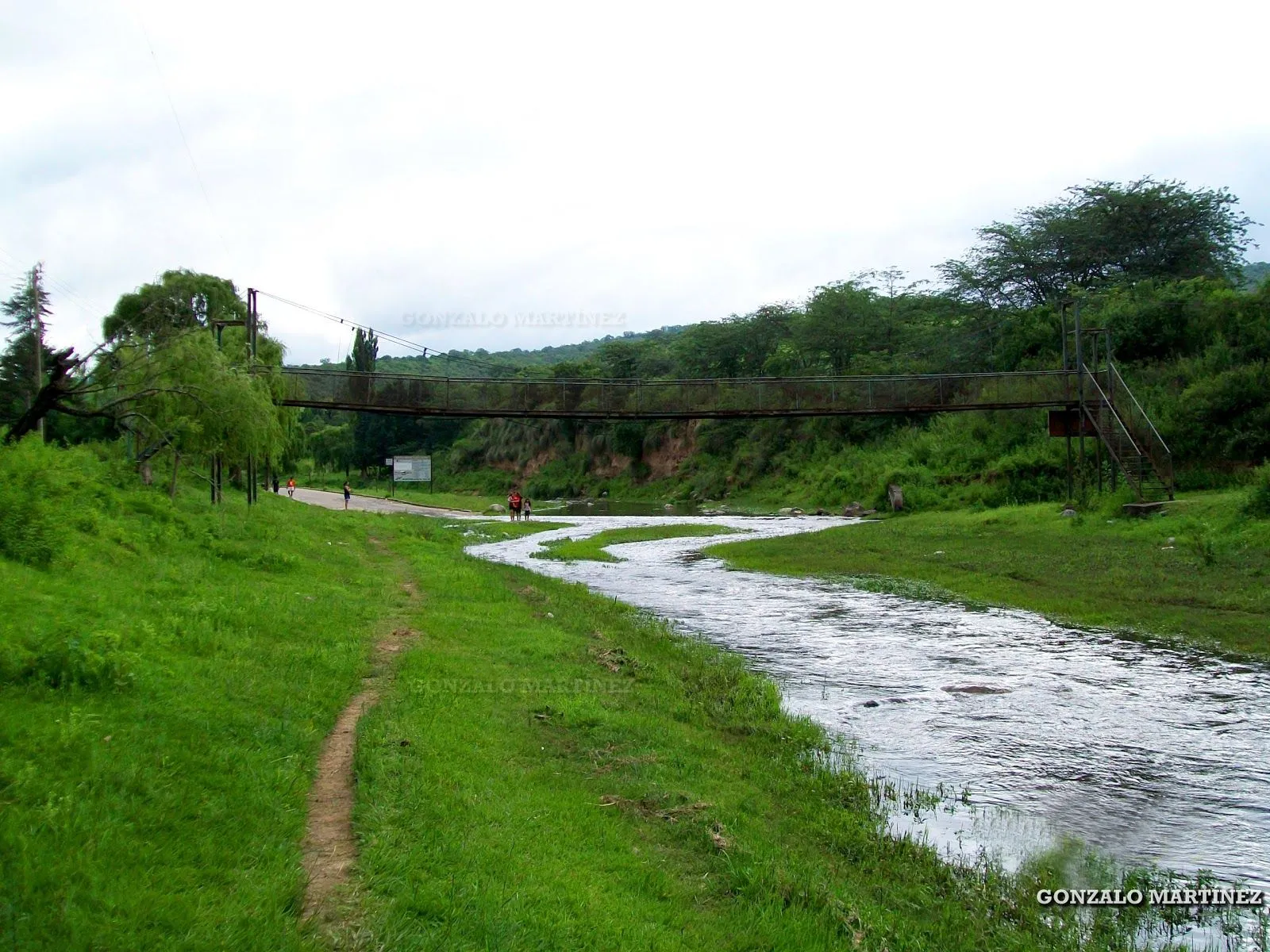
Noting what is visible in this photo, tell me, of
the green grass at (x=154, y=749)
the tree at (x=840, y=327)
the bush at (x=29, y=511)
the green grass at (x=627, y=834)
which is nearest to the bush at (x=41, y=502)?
the bush at (x=29, y=511)

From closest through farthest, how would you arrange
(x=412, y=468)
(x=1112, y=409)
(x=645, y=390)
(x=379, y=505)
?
(x=1112, y=409) < (x=645, y=390) < (x=379, y=505) < (x=412, y=468)

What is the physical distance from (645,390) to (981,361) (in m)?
22.0

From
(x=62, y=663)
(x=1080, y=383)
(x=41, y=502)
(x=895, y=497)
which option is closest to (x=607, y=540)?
(x=895, y=497)

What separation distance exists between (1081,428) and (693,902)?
3306 centimetres

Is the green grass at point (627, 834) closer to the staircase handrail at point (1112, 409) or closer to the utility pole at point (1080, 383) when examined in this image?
the staircase handrail at point (1112, 409)

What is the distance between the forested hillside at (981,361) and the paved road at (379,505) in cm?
1912

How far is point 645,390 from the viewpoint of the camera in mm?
44844

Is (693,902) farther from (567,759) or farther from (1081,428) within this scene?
(1081,428)

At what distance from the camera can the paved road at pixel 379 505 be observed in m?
58.2

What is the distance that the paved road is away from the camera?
191ft

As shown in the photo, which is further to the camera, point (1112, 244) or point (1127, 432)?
point (1112, 244)

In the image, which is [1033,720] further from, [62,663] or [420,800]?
[62,663]

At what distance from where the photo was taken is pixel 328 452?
111562 mm

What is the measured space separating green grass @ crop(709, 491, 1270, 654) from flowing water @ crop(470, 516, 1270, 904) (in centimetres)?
120
